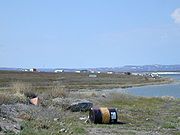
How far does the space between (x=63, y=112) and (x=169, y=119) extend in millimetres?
5420

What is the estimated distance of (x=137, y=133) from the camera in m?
17.1

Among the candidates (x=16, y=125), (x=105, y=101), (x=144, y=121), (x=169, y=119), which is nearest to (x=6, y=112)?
(x=16, y=125)

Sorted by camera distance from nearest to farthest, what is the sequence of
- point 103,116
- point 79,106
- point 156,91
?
1. point 103,116
2. point 79,106
3. point 156,91

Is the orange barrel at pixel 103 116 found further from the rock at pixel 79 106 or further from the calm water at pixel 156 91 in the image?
the calm water at pixel 156 91

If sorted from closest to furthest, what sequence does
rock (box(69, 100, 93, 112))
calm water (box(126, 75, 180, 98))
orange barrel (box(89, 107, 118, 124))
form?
orange barrel (box(89, 107, 118, 124)) < rock (box(69, 100, 93, 112)) < calm water (box(126, 75, 180, 98))

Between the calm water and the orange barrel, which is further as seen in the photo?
the calm water

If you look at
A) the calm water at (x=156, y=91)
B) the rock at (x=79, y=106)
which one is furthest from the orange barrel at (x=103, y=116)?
the calm water at (x=156, y=91)

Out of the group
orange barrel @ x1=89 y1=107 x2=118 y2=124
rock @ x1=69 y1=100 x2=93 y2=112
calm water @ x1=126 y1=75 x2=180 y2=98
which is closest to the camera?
orange barrel @ x1=89 y1=107 x2=118 y2=124

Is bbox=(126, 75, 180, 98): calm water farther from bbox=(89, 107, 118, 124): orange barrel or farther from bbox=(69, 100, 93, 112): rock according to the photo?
bbox=(89, 107, 118, 124): orange barrel

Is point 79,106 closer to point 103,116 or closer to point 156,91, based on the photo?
point 103,116

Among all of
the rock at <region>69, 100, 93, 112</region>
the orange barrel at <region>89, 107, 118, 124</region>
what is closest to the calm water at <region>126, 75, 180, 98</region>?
the rock at <region>69, 100, 93, 112</region>

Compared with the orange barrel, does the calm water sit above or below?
below

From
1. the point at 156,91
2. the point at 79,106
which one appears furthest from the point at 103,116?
the point at 156,91

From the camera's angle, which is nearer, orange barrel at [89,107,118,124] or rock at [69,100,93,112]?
orange barrel at [89,107,118,124]
